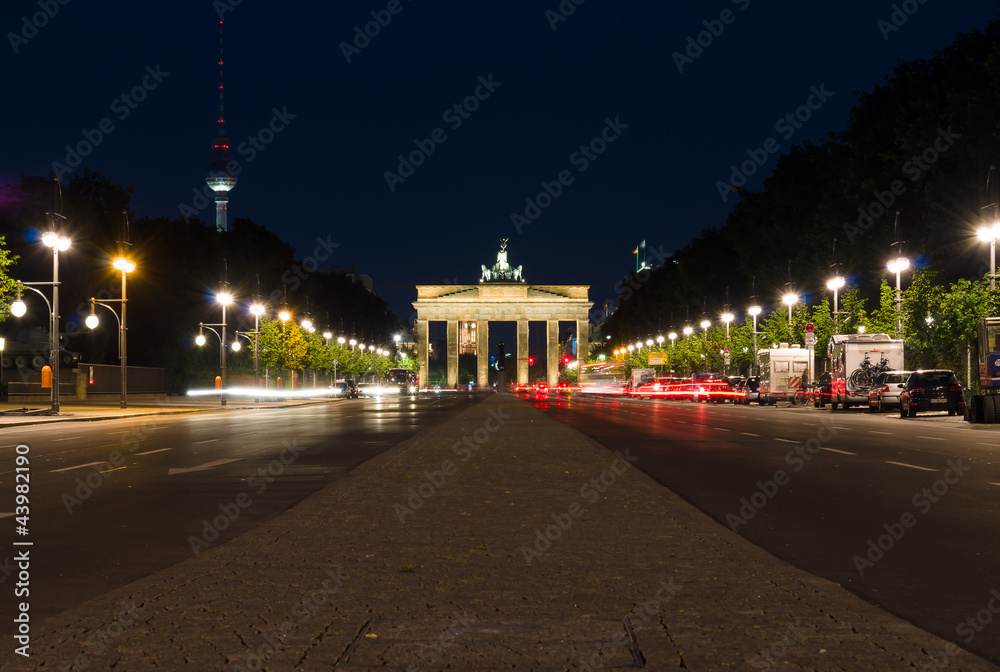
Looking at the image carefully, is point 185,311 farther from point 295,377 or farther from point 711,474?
point 711,474

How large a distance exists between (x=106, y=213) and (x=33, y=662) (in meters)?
75.7

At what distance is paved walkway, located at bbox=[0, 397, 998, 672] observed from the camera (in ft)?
17.8

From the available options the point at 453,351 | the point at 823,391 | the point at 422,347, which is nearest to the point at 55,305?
the point at 823,391

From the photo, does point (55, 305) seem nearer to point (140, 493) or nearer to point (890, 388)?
point (140, 493)

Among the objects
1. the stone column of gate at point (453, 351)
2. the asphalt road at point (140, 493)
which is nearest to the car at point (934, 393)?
the asphalt road at point (140, 493)

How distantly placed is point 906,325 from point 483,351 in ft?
468

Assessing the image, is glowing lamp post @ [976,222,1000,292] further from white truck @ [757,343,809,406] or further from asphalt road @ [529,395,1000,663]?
white truck @ [757,343,809,406]

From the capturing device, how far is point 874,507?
1220 cm

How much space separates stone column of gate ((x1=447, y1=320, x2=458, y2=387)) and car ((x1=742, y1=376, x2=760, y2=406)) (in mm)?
116261

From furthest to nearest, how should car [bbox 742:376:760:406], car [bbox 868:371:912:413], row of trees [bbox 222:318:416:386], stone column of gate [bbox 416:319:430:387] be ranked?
1. stone column of gate [bbox 416:319:430:387]
2. row of trees [bbox 222:318:416:386]
3. car [bbox 742:376:760:406]
4. car [bbox 868:371:912:413]

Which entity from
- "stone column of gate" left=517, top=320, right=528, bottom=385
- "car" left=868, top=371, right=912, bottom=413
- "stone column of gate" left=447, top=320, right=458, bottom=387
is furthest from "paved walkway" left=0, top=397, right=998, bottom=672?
"stone column of gate" left=517, top=320, right=528, bottom=385

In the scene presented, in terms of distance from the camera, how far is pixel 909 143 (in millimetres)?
55750

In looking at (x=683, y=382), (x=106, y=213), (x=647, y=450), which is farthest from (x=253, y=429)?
(x=683, y=382)

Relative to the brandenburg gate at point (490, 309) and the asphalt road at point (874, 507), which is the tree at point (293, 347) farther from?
the brandenburg gate at point (490, 309)
